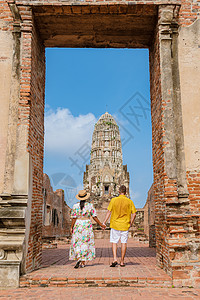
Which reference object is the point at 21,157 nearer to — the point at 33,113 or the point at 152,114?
the point at 33,113

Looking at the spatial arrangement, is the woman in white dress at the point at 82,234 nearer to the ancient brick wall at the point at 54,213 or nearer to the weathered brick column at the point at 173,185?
the weathered brick column at the point at 173,185

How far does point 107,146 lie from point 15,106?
59768 millimetres

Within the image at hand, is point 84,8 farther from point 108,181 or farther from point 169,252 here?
point 108,181

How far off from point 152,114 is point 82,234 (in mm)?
3483

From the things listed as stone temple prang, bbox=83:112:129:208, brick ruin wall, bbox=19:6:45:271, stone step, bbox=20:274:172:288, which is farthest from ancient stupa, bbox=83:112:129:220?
stone step, bbox=20:274:172:288

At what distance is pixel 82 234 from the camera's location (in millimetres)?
7027

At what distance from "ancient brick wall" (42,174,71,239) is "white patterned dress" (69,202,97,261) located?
34.3ft

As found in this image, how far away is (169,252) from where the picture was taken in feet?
19.5

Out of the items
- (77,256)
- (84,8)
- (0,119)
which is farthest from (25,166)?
(84,8)

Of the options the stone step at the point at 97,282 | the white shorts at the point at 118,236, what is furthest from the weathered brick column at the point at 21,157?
the white shorts at the point at 118,236

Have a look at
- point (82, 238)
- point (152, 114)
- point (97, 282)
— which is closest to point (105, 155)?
point (152, 114)

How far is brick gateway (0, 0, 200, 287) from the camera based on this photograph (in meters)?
6.05

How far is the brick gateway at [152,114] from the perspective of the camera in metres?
6.05

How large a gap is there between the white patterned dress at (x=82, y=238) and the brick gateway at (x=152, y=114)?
2.90 feet
